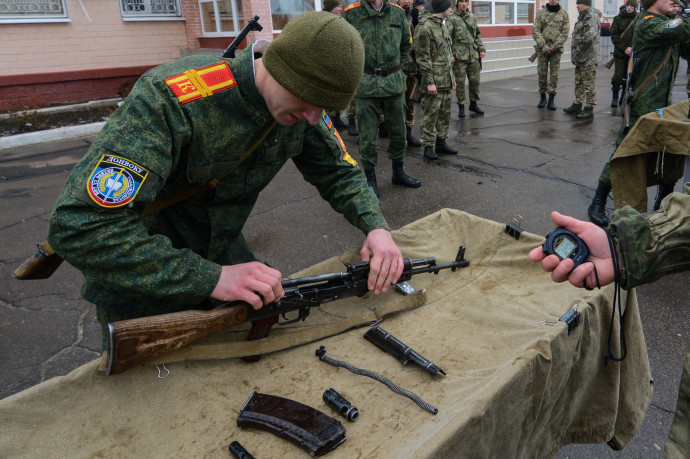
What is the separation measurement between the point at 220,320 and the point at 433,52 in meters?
5.86

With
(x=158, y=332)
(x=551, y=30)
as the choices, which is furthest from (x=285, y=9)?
(x=158, y=332)

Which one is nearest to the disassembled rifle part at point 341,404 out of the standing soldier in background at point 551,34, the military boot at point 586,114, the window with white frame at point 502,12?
the military boot at point 586,114

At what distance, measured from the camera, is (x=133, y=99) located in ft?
5.12

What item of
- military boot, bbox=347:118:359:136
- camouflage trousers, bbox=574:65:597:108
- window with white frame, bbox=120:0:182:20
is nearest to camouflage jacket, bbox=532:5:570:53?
camouflage trousers, bbox=574:65:597:108

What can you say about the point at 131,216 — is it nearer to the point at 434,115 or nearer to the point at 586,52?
the point at 434,115

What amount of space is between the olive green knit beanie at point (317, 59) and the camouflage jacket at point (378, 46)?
3664 mm

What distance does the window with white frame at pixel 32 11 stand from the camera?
8.85 m

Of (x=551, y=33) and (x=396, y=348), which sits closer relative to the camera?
(x=396, y=348)

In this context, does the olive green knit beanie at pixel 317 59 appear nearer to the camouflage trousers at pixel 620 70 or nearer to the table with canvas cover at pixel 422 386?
the table with canvas cover at pixel 422 386

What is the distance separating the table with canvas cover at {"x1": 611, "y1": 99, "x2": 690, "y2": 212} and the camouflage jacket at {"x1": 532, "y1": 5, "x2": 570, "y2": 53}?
6415 mm

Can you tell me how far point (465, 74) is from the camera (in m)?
8.95

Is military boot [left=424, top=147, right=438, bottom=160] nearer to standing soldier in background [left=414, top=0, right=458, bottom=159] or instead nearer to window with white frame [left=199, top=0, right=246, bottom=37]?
standing soldier in background [left=414, top=0, right=458, bottom=159]

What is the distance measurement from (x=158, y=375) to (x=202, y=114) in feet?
2.86

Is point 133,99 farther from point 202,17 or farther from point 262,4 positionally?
point 202,17
